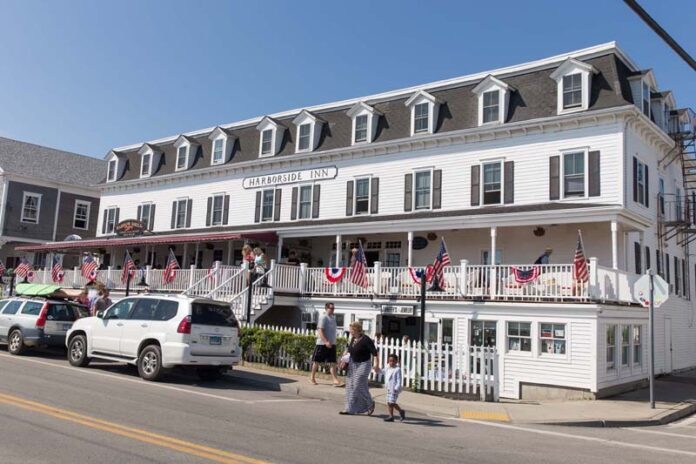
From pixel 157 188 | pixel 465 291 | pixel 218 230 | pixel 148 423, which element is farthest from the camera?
pixel 157 188

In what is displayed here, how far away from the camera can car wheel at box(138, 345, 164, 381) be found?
1295 centimetres

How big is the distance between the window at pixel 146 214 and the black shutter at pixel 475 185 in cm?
1958

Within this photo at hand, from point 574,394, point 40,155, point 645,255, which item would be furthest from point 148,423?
point 40,155

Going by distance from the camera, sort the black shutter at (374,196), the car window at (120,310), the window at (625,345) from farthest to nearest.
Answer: the black shutter at (374,196) < the window at (625,345) < the car window at (120,310)

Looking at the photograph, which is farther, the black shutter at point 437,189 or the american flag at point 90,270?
the american flag at point 90,270

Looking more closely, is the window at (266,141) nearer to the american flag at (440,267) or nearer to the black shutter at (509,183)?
the black shutter at (509,183)

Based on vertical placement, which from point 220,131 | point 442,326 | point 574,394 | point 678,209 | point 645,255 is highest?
point 220,131

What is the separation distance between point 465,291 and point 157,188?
2151 cm

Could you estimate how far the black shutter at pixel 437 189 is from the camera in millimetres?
23078

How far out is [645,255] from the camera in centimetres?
2117

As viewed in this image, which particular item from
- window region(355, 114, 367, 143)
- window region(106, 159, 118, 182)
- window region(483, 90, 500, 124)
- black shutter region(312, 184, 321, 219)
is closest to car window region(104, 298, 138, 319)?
black shutter region(312, 184, 321, 219)

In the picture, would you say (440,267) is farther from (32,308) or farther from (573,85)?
(32,308)

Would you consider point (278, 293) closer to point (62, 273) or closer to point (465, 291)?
point (465, 291)

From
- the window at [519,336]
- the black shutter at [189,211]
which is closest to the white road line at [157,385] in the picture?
the window at [519,336]
